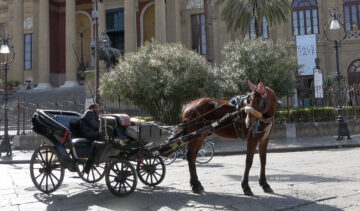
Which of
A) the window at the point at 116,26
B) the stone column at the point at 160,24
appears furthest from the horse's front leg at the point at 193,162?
the window at the point at 116,26

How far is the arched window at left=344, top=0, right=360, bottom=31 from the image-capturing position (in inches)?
1281

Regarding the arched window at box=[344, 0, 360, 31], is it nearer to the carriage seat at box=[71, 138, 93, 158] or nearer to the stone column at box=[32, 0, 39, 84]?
the stone column at box=[32, 0, 39, 84]

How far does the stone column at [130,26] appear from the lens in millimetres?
30844

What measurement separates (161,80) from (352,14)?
24604 mm

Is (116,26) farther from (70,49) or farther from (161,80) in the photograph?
(161,80)

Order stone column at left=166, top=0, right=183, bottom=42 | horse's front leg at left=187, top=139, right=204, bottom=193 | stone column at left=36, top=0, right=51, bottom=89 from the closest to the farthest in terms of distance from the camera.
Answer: horse's front leg at left=187, top=139, right=204, bottom=193 < stone column at left=36, top=0, right=51, bottom=89 < stone column at left=166, top=0, right=183, bottom=42

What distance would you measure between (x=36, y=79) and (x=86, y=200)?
34.8 m

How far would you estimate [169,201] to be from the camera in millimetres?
5844

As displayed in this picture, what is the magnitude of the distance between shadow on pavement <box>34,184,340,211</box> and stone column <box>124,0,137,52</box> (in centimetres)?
2519

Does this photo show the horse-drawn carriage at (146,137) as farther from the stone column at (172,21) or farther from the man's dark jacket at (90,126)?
the stone column at (172,21)

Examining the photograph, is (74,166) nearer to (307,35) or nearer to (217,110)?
(217,110)

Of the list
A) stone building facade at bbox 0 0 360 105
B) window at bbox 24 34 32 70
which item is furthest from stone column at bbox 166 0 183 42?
window at bbox 24 34 32 70

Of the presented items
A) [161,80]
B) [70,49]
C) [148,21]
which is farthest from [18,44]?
[161,80]

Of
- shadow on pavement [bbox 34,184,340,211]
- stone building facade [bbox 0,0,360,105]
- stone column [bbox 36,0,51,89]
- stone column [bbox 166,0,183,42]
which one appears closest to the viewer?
shadow on pavement [bbox 34,184,340,211]
